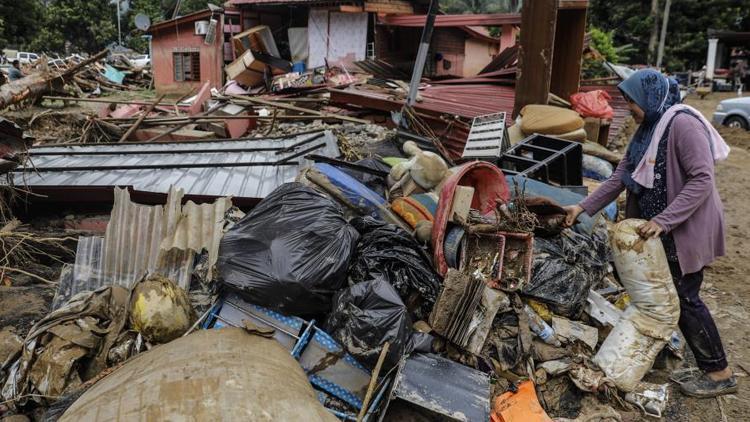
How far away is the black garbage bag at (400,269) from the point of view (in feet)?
9.55

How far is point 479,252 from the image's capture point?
126 inches

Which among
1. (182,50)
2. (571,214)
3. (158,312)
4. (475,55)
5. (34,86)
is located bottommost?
(158,312)

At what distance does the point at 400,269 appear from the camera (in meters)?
2.97

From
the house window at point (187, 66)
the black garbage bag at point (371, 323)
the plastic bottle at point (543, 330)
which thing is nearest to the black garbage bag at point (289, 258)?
the black garbage bag at point (371, 323)

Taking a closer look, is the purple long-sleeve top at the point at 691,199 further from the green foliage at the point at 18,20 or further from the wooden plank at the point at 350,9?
the green foliage at the point at 18,20

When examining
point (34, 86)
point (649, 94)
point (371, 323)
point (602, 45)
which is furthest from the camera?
point (602, 45)

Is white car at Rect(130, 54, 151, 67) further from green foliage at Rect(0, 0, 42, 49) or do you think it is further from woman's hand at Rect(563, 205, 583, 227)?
woman's hand at Rect(563, 205, 583, 227)

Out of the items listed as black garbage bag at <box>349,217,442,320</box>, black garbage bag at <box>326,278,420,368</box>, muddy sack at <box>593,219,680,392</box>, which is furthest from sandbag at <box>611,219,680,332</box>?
black garbage bag at <box>326,278,420,368</box>

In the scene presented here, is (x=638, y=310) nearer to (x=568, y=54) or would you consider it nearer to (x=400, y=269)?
(x=400, y=269)

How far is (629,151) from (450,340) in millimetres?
1504

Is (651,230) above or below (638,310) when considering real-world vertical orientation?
above

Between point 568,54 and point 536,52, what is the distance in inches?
73.4

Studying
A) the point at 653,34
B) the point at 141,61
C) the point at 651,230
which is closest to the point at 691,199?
the point at 651,230

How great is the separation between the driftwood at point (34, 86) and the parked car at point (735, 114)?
48.4ft
